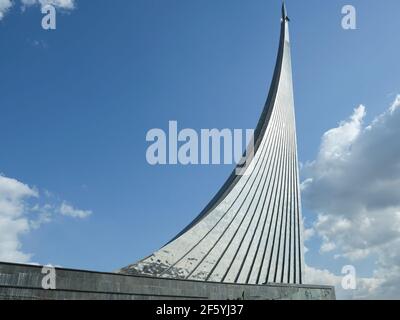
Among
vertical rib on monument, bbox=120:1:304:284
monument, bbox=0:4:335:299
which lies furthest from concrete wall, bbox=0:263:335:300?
vertical rib on monument, bbox=120:1:304:284

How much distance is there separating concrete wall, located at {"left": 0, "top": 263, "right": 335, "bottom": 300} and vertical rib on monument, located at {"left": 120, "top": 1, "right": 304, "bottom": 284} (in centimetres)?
92

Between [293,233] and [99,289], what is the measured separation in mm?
11930

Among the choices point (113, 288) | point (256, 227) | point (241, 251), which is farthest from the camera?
point (256, 227)

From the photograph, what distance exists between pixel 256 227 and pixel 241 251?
6.02 feet

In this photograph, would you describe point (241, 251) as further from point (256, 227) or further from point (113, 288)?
point (113, 288)

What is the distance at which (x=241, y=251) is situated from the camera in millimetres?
15578

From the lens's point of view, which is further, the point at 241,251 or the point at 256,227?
the point at 256,227

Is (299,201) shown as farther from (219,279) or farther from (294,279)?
(219,279)

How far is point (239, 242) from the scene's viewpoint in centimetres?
1581

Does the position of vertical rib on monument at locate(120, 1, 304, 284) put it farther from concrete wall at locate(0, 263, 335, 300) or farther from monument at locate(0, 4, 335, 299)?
concrete wall at locate(0, 263, 335, 300)

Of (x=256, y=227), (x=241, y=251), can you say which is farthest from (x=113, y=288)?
(x=256, y=227)

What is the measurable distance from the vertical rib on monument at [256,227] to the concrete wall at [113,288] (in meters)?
0.92

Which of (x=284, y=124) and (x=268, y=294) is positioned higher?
(x=284, y=124)
